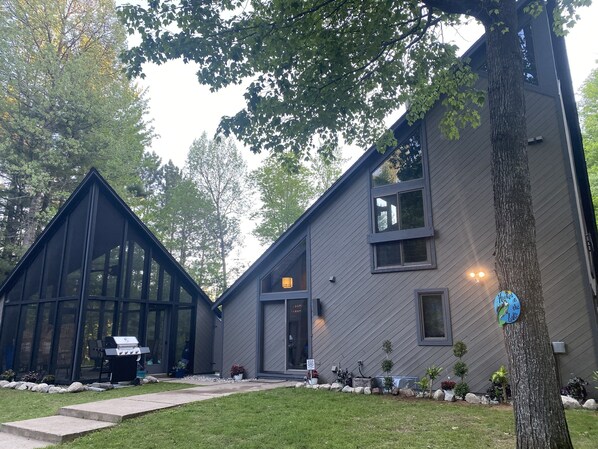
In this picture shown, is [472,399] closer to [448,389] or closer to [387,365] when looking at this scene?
[448,389]

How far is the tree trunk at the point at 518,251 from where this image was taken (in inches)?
155

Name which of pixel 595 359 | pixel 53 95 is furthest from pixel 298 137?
pixel 53 95

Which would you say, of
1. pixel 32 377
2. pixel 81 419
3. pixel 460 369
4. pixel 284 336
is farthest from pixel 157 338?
pixel 460 369

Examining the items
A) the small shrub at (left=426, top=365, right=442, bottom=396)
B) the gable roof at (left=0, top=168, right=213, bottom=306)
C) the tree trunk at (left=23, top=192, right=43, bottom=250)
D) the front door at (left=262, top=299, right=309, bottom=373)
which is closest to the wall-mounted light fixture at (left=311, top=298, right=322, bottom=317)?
the front door at (left=262, top=299, right=309, bottom=373)

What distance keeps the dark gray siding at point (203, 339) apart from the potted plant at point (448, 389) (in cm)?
817

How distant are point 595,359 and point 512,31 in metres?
5.69

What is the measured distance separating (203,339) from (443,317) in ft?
27.2

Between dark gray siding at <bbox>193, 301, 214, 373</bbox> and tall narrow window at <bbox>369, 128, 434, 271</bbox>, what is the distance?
6922 millimetres

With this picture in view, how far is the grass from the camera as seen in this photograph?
692 centimetres

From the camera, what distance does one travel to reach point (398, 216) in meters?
9.77

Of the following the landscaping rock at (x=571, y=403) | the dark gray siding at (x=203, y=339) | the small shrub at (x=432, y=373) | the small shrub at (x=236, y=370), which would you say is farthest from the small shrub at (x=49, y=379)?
the landscaping rock at (x=571, y=403)

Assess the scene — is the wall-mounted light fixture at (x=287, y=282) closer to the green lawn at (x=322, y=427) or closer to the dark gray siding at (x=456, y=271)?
the dark gray siding at (x=456, y=271)

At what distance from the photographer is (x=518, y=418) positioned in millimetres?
4016

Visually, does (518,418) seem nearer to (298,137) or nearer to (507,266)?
(507,266)
